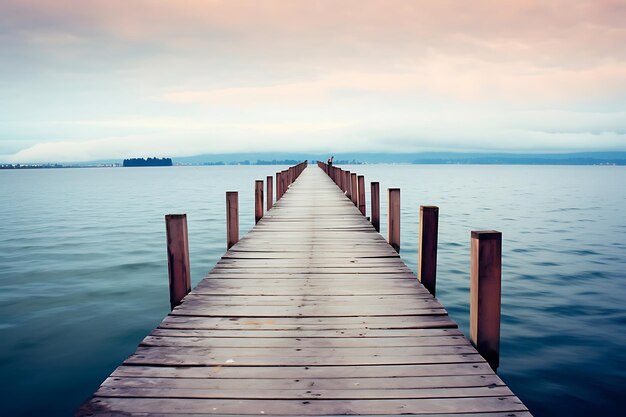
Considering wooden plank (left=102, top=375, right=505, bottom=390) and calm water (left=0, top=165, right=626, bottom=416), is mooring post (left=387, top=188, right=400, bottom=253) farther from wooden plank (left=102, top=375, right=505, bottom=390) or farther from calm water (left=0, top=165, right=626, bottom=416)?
wooden plank (left=102, top=375, right=505, bottom=390)

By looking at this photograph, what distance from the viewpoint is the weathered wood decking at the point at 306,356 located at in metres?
2.93

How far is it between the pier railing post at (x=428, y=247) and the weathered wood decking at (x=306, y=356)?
31 centimetres

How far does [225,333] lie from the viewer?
4109mm

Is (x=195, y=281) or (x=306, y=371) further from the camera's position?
(x=195, y=281)

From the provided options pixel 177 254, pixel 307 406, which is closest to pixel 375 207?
pixel 177 254

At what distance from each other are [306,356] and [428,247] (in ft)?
10.6

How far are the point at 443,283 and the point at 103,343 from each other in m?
8.03

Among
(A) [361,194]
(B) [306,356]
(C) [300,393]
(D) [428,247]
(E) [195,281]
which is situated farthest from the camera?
(A) [361,194]

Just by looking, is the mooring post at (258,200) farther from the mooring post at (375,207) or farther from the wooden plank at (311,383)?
the wooden plank at (311,383)

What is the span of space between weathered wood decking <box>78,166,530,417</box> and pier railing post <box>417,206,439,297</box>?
0.31m

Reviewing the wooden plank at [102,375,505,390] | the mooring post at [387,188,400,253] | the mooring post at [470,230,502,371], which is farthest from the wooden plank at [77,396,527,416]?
the mooring post at [387,188,400,253]

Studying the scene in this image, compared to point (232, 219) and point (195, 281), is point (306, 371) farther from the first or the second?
point (195, 281)

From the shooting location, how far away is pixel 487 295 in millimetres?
3973

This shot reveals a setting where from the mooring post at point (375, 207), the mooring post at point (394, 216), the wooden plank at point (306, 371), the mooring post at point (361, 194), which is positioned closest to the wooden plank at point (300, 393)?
the wooden plank at point (306, 371)
